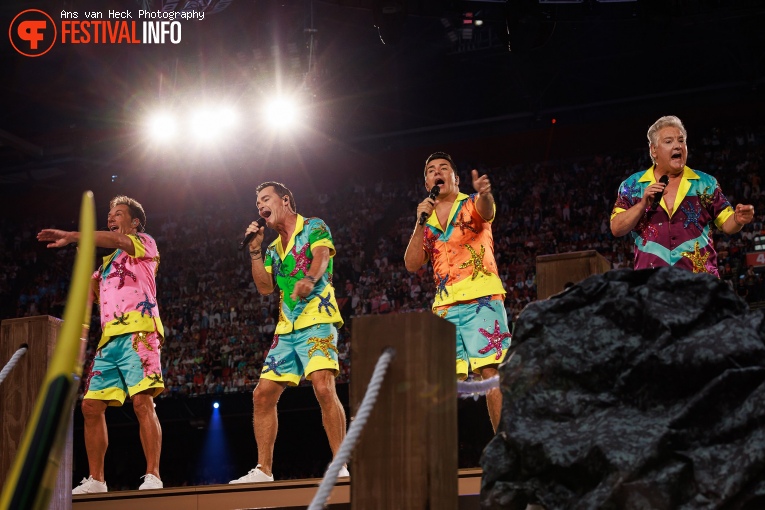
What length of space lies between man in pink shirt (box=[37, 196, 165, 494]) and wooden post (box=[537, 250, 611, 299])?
3.11m

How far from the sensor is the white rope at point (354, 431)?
1.73 metres

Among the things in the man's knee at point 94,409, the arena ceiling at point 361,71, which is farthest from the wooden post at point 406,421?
the arena ceiling at point 361,71

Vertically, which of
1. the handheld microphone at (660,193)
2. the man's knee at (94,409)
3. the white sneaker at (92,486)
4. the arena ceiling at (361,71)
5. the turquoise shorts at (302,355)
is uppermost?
the arena ceiling at (361,71)

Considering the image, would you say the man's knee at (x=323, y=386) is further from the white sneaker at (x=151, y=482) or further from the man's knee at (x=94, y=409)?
the man's knee at (x=94, y=409)

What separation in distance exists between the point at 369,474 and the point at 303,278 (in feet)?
10.1

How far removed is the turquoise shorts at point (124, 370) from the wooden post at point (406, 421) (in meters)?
3.51

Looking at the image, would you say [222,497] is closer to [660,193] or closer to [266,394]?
[266,394]

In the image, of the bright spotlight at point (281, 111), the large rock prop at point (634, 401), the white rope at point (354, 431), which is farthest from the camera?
the bright spotlight at point (281, 111)

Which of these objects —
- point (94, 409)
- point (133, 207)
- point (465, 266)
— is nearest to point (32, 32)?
point (133, 207)

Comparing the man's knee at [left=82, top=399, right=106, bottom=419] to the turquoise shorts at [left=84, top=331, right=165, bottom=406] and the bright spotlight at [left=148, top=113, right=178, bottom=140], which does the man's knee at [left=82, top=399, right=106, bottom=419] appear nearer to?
the turquoise shorts at [left=84, top=331, right=165, bottom=406]

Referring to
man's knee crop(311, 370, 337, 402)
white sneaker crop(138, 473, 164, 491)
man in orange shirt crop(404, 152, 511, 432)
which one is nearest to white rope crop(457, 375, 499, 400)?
man in orange shirt crop(404, 152, 511, 432)

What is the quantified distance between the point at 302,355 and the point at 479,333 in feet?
3.47

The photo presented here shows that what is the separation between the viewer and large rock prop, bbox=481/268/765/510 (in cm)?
183

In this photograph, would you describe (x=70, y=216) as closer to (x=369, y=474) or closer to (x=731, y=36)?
(x=731, y=36)
